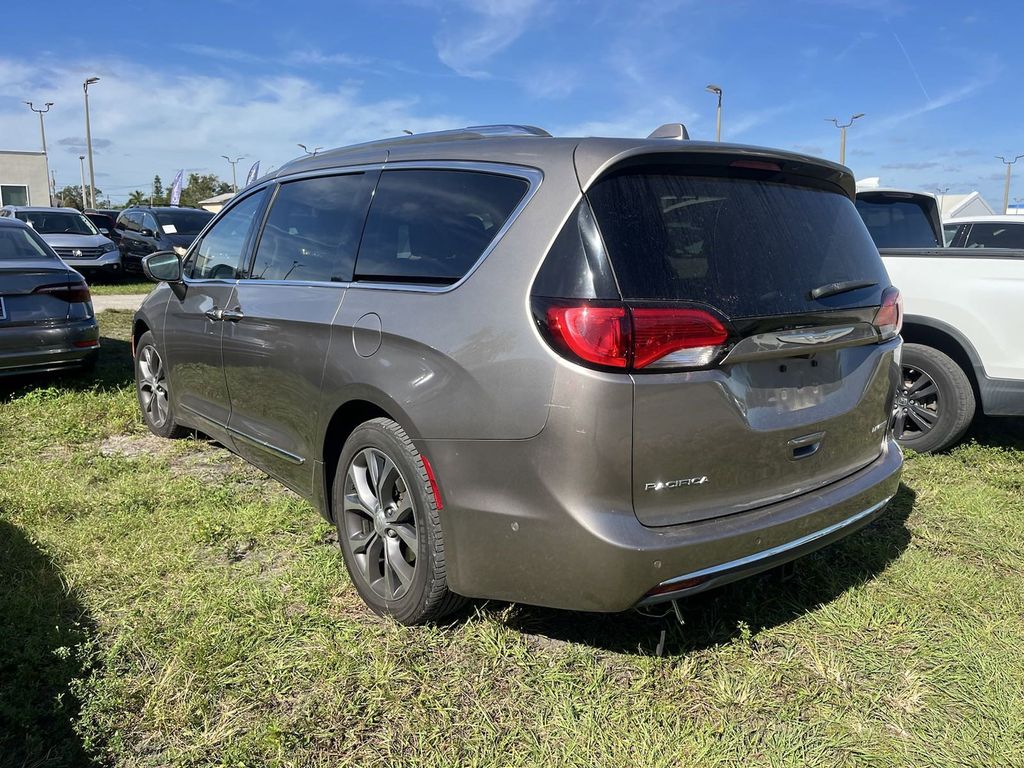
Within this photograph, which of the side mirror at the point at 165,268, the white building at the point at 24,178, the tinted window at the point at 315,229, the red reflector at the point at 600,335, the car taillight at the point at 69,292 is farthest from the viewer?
the white building at the point at 24,178

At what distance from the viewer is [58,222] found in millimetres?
16422

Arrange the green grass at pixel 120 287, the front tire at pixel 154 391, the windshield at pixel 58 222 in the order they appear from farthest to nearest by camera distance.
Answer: the windshield at pixel 58 222 → the green grass at pixel 120 287 → the front tire at pixel 154 391

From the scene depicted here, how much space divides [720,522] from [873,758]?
2.59 ft

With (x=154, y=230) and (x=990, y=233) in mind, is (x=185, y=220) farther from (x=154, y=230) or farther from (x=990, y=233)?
(x=990, y=233)

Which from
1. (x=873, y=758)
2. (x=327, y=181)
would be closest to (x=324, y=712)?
(x=873, y=758)

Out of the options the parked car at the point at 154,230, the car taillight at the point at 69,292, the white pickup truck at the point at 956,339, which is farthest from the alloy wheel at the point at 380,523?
the parked car at the point at 154,230

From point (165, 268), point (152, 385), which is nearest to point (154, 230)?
point (152, 385)

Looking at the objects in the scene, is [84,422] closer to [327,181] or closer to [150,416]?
[150,416]

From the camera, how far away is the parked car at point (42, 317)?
593 centimetres

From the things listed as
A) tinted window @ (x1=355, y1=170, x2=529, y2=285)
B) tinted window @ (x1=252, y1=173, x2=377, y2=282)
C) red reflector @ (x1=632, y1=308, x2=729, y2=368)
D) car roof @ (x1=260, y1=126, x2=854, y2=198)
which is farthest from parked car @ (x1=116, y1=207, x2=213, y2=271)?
red reflector @ (x1=632, y1=308, x2=729, y2=368)

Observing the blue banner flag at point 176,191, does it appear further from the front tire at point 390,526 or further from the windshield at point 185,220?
the front tire at point 390,526

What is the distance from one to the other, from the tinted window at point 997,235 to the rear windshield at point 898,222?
0.89m

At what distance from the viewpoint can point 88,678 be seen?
8.22 feet

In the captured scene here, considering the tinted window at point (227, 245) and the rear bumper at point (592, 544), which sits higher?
the tinted window at point (227, 245)
